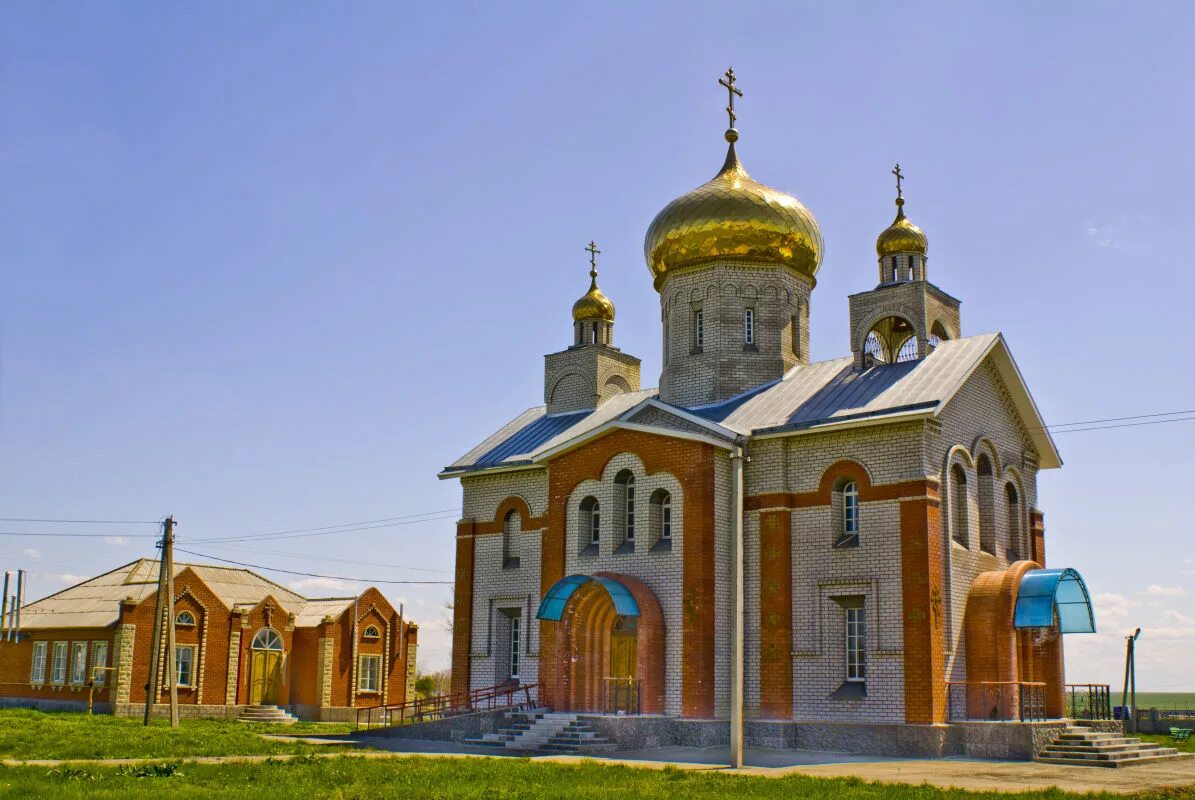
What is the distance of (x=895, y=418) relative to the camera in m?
19.7

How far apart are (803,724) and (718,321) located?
8530 mm

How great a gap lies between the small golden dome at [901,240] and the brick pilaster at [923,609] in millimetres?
5747

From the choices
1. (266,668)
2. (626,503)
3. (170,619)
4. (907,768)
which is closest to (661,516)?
(626,503)

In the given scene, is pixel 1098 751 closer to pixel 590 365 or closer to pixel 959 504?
pixel 959 504

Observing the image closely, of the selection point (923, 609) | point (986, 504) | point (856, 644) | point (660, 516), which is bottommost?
point (856, 644)

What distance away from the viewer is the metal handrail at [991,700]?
19.2 meters

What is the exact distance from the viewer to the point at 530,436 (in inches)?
1051

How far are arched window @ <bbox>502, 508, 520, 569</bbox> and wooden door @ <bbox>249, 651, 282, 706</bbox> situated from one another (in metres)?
11.8

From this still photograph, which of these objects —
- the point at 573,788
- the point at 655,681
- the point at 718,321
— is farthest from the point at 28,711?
the point at 573,788

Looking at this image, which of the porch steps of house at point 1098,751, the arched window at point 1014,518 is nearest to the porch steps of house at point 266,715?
the arched window at point 1014,518

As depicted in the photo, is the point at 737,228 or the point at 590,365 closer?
the point at 737,228

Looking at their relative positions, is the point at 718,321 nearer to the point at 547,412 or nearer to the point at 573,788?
the point at 547,412

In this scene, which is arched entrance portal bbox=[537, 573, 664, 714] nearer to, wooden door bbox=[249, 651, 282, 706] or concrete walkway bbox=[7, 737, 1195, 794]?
concrete walkway bbox=[7, 737, 1195, 794]

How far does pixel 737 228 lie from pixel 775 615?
810 cm
